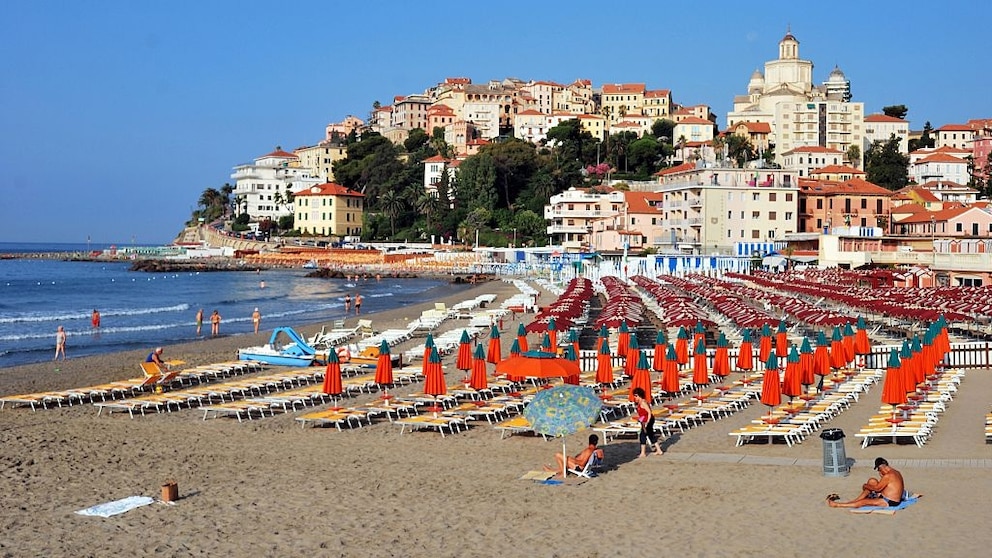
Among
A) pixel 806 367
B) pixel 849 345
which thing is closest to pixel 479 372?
pixel 806 367

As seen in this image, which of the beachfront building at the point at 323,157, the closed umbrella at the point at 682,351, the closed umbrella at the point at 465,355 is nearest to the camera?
the closed umbrella at the point at 465,355

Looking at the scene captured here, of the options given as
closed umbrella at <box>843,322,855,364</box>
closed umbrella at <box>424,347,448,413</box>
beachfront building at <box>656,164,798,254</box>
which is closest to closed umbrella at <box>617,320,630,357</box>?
closed umbrella at <box>843,322,855,364</box>

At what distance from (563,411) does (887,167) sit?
333ft

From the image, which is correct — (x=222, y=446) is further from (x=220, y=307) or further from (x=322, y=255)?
(x=322, y=255)

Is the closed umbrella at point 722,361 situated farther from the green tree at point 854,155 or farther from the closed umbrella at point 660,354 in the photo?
the green tree at point 854,155

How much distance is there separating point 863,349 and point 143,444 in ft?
50.6

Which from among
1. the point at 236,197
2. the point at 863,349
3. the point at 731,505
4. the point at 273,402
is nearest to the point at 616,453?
the point at 731,505

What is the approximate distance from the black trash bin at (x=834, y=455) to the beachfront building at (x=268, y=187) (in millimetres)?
136422

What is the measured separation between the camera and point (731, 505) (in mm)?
10727

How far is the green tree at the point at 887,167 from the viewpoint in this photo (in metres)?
103

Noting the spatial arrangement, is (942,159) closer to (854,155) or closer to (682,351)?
(854,155)

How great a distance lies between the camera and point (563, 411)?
481 inches

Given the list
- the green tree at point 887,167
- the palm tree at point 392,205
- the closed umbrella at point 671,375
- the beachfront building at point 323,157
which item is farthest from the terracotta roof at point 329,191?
the closed umbrella at point 671,375

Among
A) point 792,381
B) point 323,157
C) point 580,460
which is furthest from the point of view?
point 323,157
